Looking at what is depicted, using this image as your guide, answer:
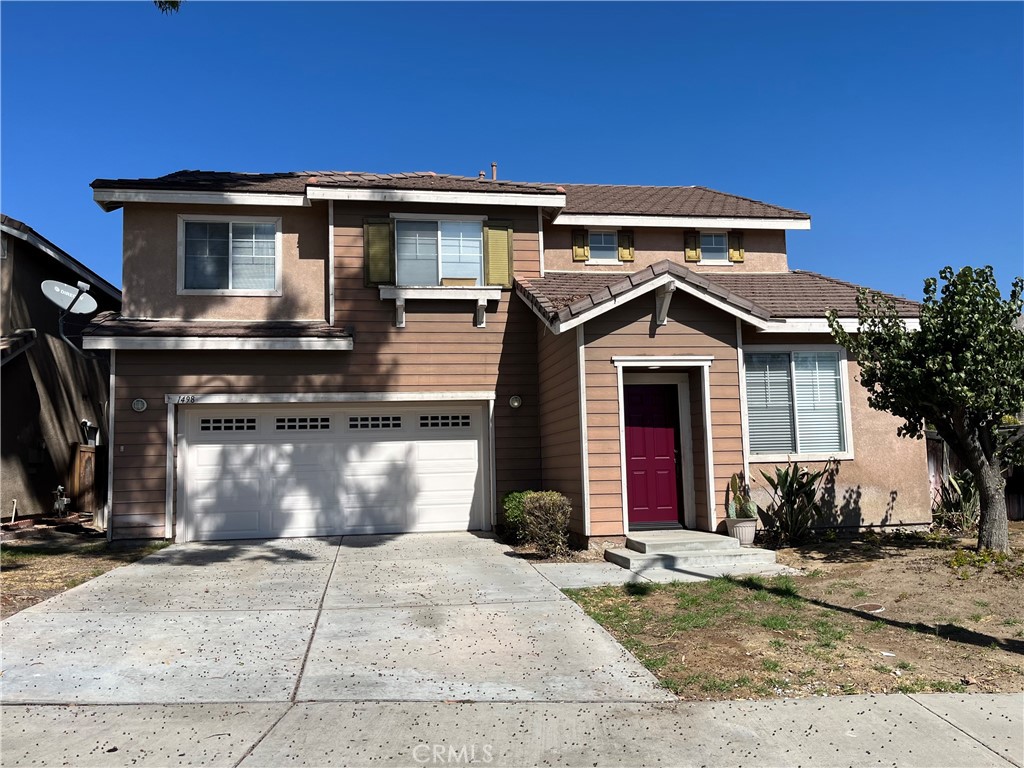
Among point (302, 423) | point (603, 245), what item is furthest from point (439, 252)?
point (302, 423)

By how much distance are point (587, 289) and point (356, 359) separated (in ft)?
13.0

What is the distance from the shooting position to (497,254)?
520 inches

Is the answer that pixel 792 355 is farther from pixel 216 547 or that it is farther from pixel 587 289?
pixel 216 547

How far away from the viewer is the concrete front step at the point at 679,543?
9789 millimetres

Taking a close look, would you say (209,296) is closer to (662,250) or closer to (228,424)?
(228,424)

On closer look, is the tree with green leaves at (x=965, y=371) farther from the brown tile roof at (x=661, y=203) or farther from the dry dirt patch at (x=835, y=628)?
the brown tile roof at (x=661, y=203)

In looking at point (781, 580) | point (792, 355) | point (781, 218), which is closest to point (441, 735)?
point (781, 580)

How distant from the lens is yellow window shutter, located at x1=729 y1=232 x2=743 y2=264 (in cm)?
1464

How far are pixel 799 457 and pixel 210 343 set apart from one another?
30.4ft

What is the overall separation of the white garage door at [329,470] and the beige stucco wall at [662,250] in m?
3.24

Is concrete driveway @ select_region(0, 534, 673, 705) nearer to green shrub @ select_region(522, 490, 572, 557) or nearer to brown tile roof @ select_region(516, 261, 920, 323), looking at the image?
green shrub @ select_region(522, 490, 572, 557)

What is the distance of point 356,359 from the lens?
42.0ft
